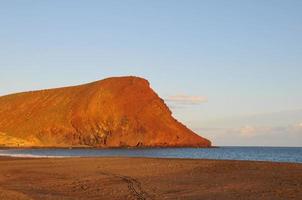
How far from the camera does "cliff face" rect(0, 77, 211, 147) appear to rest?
14938 centimetres

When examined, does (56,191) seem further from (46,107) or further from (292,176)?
(46,107)

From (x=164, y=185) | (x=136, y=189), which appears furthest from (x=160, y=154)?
(x=136, y=189)

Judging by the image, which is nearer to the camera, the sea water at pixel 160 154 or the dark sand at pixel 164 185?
the dark sand at pixel 164 185

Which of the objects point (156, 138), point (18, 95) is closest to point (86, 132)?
point (156, 138)

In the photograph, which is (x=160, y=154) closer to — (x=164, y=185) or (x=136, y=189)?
(x=164, y=185)

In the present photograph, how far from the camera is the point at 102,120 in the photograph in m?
152

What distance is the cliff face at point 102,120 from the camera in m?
149

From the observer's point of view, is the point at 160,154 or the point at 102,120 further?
the point at 102,120

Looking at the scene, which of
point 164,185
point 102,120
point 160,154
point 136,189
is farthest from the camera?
point 102,120

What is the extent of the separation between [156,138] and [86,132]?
797 inches

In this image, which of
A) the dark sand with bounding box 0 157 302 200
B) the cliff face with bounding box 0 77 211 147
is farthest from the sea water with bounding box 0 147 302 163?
the dark sand with bounding box 0 157 302 200

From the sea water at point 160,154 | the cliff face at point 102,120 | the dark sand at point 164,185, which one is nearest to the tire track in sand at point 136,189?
the dark sand at point 164,185

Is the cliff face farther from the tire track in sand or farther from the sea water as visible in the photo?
the tire track in sand

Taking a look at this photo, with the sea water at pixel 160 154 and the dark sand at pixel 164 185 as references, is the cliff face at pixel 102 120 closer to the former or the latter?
the sea water at pixel 160 154
